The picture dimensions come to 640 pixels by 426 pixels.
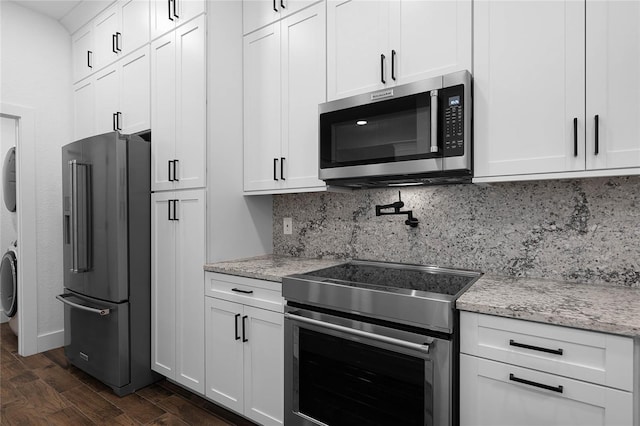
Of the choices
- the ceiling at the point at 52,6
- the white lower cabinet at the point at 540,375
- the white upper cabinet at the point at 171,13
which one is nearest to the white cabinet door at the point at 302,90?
the white upper cabinet at the point at 171,13

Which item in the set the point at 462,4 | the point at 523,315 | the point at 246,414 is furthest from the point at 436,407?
the point at 462,4

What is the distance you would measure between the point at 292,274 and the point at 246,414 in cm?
87

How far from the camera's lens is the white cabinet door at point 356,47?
6.13ft

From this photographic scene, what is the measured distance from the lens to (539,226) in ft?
5.70

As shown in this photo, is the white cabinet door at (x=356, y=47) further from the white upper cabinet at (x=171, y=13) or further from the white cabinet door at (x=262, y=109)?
the white upper cabinet at (x=171, y=13)

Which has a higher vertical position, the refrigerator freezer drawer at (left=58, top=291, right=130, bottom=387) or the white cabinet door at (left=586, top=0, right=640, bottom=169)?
the white cabinet door at (left=586, top=0, right=640, bottom=169)

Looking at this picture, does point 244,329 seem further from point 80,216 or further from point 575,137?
point 575,137

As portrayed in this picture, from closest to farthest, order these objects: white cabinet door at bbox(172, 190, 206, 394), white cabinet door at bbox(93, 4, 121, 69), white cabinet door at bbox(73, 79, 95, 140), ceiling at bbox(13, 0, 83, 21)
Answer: white cabinet door at bbox(172, 190, 206, 394), white cabinet door at bbox(93, 4, 121, 69), ceiling at bbox(13, 0, 83, 21), white cabinet door at bbox(73, 79, 95, 140)

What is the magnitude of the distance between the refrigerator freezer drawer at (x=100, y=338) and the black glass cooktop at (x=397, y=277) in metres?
1.50

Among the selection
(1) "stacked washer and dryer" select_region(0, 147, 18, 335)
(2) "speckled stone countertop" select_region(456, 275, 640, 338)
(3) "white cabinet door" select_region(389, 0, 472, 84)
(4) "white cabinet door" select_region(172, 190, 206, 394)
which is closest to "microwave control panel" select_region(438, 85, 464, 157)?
(3) "white cabinet door" select_region(389, 0, 472, 84)

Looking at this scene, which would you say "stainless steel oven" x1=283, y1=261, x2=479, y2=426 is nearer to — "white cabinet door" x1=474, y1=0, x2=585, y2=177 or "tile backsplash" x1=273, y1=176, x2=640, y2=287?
"tile backsplash" x1=273, y1=176, x2=640, y2=287

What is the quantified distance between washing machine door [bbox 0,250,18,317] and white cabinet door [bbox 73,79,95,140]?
136 centimetres

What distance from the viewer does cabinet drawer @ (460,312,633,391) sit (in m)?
1.08

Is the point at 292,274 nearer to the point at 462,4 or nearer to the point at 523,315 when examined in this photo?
the point at 523,315
